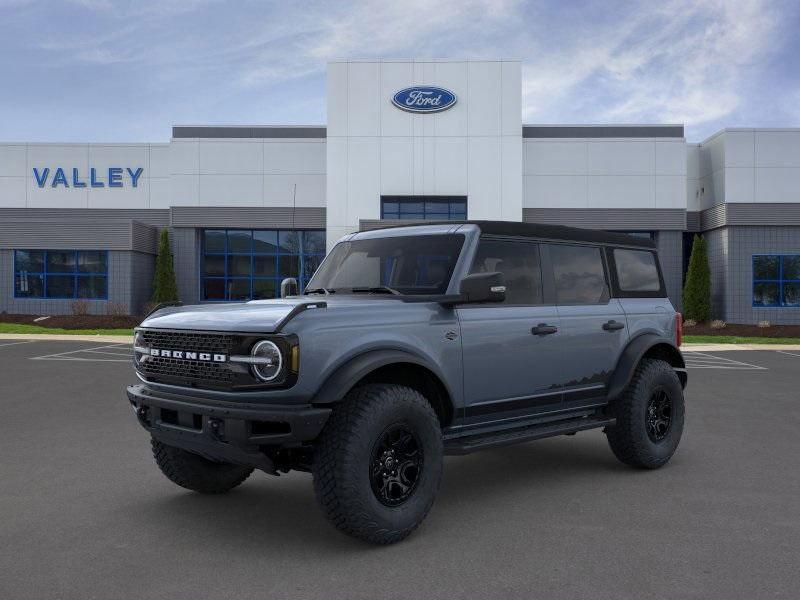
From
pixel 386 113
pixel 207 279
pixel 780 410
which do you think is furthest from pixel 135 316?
pixel 780 410

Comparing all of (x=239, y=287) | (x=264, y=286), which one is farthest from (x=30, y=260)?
(x=264, y=286)

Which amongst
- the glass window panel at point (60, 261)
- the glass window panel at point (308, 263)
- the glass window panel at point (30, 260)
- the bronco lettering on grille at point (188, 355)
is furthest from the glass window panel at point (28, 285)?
the bronco lettering on grille at point (188, 355)

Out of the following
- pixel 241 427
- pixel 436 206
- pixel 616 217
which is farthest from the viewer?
pixel 616 217

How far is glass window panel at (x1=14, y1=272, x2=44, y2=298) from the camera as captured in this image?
31.0 metres

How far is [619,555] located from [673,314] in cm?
326

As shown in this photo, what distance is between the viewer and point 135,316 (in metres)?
30.1

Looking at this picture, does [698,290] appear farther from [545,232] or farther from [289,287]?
[289,287]

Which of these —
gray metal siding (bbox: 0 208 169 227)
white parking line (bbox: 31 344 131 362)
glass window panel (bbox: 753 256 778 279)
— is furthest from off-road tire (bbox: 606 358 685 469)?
gray metal siding (bbox: 0 208 169 227)

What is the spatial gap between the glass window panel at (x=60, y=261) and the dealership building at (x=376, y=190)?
0.06 meters

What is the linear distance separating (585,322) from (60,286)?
3002cm

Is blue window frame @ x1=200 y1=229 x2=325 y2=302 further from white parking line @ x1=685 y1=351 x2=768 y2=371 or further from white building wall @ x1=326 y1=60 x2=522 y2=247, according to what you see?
white parking line @ x1=685 y1=351 x2=768 y2=371

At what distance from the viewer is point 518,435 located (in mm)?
5164

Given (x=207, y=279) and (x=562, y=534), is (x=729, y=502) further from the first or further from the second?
(x=207, y=279)

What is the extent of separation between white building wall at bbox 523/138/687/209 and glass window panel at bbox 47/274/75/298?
65.0 ft
